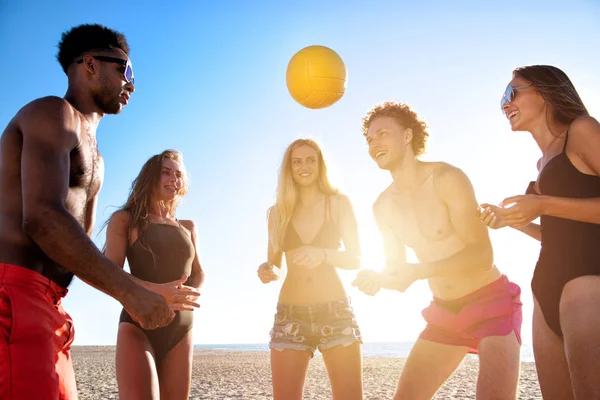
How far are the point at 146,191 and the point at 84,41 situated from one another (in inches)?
92.0

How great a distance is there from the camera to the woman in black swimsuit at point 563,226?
10.7 ft

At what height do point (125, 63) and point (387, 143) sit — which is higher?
point (125, 63)

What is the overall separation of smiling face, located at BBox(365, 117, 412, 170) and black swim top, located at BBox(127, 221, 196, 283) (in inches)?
93.9

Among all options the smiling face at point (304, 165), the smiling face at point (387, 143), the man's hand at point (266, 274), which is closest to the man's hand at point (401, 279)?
the smiling face at point (387, 143)

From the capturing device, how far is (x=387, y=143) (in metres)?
5.28

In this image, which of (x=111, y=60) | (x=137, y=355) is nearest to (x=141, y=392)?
(x=137, y=355)

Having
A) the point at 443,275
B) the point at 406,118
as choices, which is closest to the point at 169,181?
the point at 406,118

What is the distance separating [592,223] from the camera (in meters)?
3.52

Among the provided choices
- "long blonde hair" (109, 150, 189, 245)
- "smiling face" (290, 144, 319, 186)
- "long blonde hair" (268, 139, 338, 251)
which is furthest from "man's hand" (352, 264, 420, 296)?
"long blonde hair" (109, 150, 189, 245)

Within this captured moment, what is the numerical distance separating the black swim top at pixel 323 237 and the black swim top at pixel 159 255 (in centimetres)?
116

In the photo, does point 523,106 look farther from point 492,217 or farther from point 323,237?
point 323,237

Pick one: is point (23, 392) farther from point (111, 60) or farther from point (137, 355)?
point (111, 60)

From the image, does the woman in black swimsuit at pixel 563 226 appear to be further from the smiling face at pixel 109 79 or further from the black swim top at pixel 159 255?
the black swim top at pixel 159 255

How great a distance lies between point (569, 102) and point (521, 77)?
0.51m
